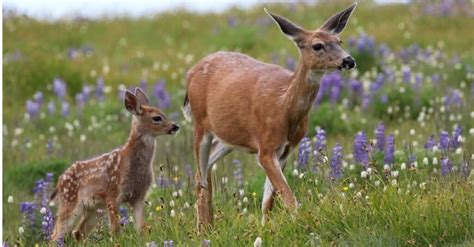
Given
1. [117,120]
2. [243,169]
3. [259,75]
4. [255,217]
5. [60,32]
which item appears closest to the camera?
[255,217]

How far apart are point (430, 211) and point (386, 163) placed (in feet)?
7.65

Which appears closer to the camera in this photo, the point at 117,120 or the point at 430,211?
the point at 430,211

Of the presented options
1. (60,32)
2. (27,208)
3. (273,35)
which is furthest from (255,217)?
(60,32)

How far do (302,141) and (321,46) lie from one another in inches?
64.5

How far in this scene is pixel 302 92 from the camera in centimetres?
871

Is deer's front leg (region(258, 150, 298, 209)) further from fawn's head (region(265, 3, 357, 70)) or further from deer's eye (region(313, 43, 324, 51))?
deer's eye (region(313, 43, 324, 51))

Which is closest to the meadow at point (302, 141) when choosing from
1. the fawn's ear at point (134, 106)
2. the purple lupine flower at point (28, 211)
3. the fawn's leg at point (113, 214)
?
the purple lupine flower at point (28, 211)

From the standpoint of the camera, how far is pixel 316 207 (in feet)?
26.5

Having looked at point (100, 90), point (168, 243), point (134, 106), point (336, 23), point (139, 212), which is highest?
point (336, 23)

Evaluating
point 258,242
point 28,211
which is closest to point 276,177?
point 258,242

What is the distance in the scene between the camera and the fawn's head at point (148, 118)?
987 cm

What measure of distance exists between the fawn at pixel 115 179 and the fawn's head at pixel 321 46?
5.02ft

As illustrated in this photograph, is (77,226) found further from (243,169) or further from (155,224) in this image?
(243,169)

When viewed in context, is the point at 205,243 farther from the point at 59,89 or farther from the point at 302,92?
the point at 59,89
